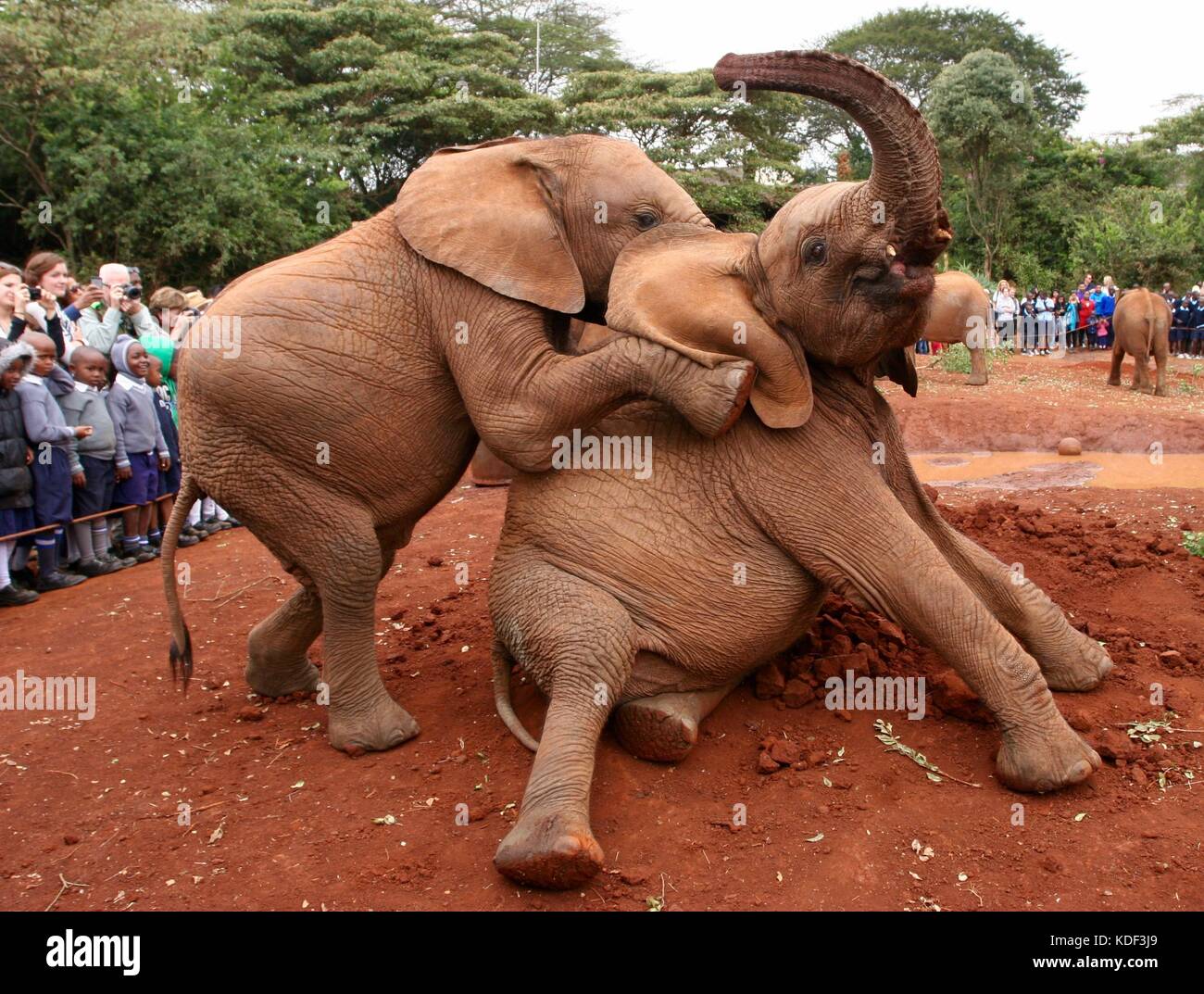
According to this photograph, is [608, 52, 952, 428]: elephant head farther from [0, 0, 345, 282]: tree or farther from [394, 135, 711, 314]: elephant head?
[0, 0, 345, 282]: tree

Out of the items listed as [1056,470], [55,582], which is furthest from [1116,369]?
[55,582]

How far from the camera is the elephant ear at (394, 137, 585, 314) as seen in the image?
13.4 ft

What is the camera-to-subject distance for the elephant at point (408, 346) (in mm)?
4066

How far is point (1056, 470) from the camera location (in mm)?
10289

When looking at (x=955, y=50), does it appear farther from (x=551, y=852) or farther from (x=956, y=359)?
(x=551, y=852)

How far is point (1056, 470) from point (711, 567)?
24.4ft

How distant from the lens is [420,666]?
557 centimetres

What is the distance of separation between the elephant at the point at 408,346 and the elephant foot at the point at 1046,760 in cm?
205

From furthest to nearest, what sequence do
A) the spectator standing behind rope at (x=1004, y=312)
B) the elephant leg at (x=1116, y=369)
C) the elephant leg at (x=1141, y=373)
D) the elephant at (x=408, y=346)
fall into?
1. the spectator standing behind rope at (x=1004, y=312)
2. the elephant leg at (x=1116, y=369)
3. the elephant leg at (x=1141, y=373)
4. the elephant at (x=408, y=346)

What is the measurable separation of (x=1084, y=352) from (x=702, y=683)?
80.0 feet

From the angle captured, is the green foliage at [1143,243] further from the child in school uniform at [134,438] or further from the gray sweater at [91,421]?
the gray sweater at [91,421]

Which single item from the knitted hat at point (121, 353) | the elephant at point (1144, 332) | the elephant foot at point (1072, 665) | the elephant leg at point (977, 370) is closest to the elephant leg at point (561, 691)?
the elephant foot at point (1072, 665)

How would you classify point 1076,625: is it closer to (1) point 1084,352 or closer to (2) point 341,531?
(2) point 341,531

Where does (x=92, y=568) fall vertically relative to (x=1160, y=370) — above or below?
below
